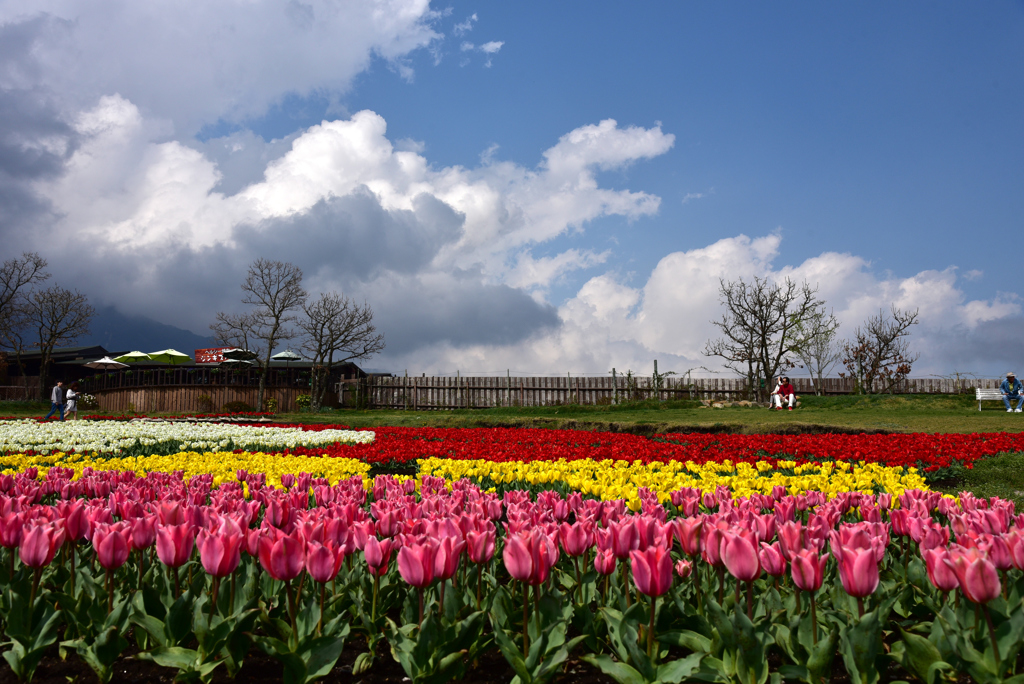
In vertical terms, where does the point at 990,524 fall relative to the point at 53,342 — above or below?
below

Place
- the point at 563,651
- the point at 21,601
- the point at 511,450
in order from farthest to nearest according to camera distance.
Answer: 1. the point at 511,450
2. the point at 21,601
3. the point at 563,651

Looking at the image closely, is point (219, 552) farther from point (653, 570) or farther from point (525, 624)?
point (653, 570)

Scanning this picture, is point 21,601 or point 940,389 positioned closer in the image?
point 21,601

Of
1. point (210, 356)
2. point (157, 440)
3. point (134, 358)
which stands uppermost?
point (210, 356)

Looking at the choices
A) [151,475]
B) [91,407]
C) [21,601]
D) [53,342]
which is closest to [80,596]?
[21,601]

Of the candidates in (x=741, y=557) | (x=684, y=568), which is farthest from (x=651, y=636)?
(x=684, y=568)

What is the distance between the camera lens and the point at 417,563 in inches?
70.5

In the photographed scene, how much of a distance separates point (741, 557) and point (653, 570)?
0.87ft

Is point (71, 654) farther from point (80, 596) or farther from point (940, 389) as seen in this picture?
point (940, 389)

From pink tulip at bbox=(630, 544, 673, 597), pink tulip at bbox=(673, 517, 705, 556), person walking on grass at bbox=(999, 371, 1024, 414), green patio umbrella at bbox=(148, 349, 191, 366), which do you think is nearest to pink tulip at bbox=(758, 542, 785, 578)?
pink tulip at bbox=(673, 517, 705, 556)

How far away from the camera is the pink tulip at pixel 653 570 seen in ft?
5.73

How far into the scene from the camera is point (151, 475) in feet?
14.3

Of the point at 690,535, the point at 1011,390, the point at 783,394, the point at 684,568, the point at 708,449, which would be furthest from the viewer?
the point at 783,394

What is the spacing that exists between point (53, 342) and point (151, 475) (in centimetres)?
4547
